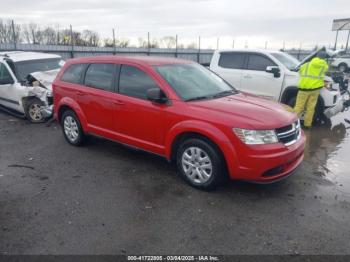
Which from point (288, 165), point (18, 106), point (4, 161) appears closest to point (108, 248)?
point (288, 165)

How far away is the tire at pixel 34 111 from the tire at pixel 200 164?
198 inches

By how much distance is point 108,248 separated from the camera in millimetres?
2852

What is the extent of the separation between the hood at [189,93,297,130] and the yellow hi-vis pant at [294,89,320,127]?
299cm

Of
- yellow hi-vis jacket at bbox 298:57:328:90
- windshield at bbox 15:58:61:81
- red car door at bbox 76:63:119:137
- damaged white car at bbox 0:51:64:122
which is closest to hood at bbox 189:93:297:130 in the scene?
red car door at bbox 76:63:119:137

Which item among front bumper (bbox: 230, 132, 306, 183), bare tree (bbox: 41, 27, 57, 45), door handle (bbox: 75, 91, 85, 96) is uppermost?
bare tree (bbox: 41, 27, 57, 45)

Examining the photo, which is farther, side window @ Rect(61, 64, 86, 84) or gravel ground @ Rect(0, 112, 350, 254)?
side window @ Rect(61, 64, 86, 84)

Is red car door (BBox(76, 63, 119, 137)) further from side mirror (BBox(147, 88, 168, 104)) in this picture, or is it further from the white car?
the white car

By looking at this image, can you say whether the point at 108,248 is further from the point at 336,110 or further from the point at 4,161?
Answer: the point at 336,110

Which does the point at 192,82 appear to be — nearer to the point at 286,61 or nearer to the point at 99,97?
the point at 99,97

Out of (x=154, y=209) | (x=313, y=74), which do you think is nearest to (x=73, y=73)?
(x=154, y=209)

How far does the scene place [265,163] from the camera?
3.49m

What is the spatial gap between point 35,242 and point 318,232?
9.63 feet

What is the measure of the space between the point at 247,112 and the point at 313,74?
12.3ft

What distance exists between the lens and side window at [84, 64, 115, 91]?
4.88 meters
